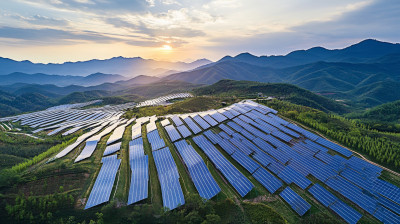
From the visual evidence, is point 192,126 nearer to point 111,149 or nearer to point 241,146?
point 241,146

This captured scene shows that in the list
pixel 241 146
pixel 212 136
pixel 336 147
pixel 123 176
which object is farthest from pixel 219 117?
pixel 123 176

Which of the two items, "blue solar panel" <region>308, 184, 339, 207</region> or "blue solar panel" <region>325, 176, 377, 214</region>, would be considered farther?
"blue solar panel" <region>308, 184, 339, 207</region>

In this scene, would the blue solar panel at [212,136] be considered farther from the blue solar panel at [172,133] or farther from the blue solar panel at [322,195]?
Answer: the blue solar panel at [322,195]

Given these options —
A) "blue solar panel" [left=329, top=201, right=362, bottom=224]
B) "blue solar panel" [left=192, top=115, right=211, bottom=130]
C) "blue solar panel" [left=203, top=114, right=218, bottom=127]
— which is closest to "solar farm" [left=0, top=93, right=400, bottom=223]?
"blue solar panel" [left=329, top=201, right=362, bottom=224]

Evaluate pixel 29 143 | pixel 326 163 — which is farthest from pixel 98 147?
pixel 326 163

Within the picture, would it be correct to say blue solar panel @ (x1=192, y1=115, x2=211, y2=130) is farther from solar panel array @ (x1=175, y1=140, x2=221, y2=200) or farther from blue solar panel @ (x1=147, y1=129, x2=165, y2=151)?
blue solar panel @ (x1=147, y1=129, x2=165, y2=151)

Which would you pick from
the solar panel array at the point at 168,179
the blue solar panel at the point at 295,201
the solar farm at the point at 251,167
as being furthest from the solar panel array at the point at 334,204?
the solar panel array at the point at 168,179
